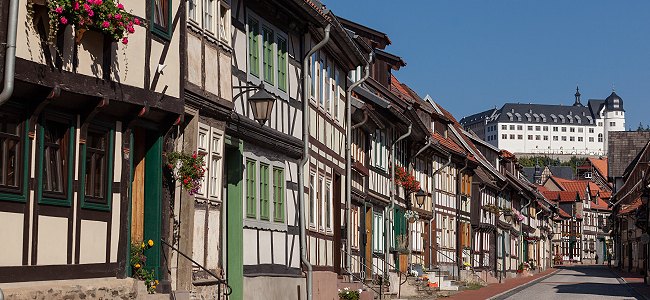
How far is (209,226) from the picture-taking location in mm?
18484

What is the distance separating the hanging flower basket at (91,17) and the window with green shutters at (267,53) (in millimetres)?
8065

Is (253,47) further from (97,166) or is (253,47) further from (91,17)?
(91,17)

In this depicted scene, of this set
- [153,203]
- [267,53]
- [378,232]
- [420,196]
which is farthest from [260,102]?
[420,196]

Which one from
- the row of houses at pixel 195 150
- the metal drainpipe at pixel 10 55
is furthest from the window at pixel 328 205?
the metal drainpipe at pixel 10 55

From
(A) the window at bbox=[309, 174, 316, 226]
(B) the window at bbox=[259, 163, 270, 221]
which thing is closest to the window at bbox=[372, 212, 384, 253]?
(A) the window at bbox=[309, 174, 316, 226]

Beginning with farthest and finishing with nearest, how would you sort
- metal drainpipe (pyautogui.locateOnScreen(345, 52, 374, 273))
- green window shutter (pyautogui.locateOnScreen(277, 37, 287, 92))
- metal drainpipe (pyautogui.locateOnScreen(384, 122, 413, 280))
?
metal drainpipe (pyautogui.locateOnScreen(384, 122, 413, 280)) → metal drainpipe (pyautogui.locateOnScreen(345, 52, 374, 273)) → green window shutter (pyautogui.locateOnScreen(277, 37, 287, 92))

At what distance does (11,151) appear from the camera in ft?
40.9

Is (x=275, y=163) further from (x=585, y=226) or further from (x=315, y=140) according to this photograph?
(x=585, y=226)

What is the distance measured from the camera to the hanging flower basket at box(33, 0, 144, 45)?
12414 millimetres

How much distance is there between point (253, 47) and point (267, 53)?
1.08 metres

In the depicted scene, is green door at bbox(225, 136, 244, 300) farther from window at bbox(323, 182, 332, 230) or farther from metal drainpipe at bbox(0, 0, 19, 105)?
metal drainpipe at bbox(0, 0, 19, 105)

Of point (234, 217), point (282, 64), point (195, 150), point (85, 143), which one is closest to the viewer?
point (85, 143)

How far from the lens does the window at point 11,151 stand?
1230 centimetres

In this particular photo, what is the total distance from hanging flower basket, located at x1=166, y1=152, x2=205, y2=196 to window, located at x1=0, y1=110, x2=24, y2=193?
3.85 metres
